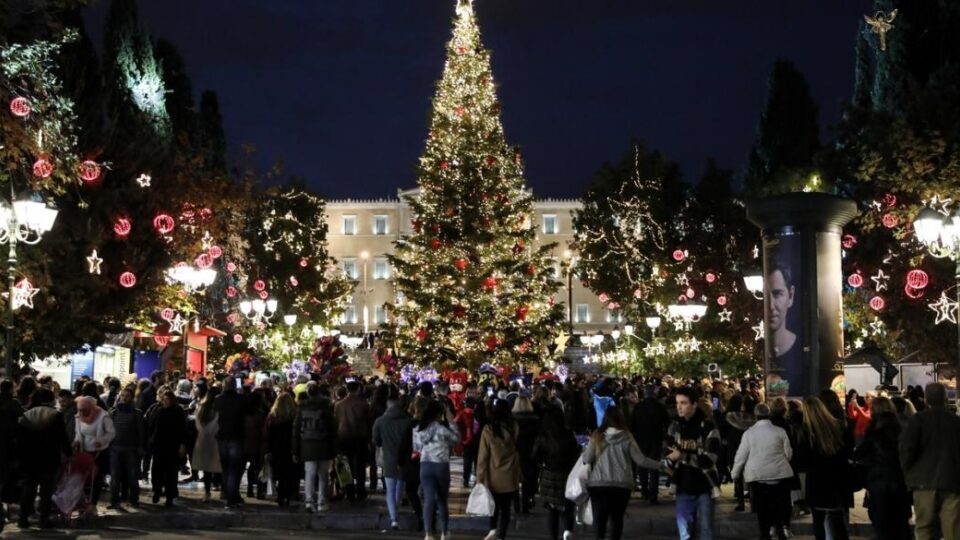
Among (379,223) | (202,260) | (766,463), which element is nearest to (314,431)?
(766,463)

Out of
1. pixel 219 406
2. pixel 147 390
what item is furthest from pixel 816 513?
pixel 147 390

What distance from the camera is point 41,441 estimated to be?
1506 centimetres

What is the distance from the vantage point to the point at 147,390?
2023 centimetres

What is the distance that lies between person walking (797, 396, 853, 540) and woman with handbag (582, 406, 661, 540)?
1603 millimetres

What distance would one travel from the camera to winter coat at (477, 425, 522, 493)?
1353 centimetres

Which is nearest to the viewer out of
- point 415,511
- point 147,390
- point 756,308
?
point 415,511

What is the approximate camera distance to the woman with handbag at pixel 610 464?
11961 mm

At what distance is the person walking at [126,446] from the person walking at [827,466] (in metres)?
9.77

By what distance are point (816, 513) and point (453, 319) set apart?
29564mm

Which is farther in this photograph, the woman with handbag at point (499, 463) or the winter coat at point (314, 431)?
the winter coat at point (314, 431)

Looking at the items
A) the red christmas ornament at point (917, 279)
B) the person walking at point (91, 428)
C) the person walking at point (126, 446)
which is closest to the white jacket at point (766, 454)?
the person walking at point (91, 428)

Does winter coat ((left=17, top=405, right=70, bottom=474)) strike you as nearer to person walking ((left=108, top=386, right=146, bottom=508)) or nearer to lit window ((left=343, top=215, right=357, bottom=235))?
person walking ((left=108, top=386, right=146, bottom=508))

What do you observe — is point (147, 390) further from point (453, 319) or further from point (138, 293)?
point (453, 319)

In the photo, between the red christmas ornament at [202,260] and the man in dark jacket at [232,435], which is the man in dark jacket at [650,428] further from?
the red christmas ornament at [202,260]
